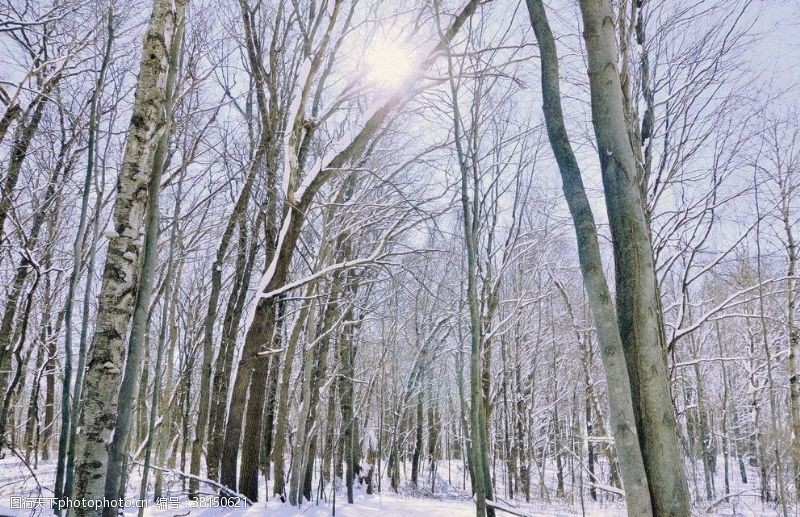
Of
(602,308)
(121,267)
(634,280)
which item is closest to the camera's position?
(602,308)

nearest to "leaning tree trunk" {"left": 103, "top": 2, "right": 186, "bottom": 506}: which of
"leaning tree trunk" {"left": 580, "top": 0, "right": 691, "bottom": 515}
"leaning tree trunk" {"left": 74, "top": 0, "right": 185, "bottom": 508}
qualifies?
"leaning tree trunk" {"left": 74, "top": 0, "right": 185, "bottom": 508}

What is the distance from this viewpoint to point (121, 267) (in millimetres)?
3318

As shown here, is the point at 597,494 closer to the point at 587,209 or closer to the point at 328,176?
the point at 328,176

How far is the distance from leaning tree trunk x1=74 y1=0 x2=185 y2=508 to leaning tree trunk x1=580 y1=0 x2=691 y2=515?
3303mm

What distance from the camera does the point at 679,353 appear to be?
88.9 ft

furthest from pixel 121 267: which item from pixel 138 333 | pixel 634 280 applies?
pixel 634 280

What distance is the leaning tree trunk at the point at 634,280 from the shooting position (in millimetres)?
1855

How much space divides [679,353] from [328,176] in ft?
93.0

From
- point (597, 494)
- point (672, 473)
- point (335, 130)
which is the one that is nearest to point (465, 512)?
point (672, 473)

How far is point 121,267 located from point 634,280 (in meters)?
3.45

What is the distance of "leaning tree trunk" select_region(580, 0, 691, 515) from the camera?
1.86m

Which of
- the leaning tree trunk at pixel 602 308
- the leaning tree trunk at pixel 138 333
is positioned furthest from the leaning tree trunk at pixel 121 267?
the leaning tree trunk at pixel 602 308

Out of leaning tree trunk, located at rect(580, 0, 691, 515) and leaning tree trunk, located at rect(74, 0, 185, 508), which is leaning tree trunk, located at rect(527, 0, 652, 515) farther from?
leaning tree trunk, located at rect(74, 0, 185, 508)

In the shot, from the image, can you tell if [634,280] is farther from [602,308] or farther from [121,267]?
[121,267]
